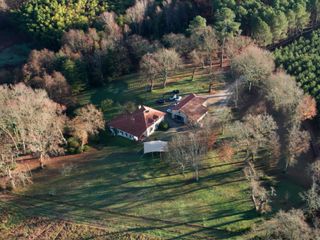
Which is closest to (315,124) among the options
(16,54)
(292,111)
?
(292,111)

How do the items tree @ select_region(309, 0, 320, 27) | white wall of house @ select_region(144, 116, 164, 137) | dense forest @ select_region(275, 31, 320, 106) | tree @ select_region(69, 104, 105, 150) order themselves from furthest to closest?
tree @ select_region(309, 0, 320, 27) < dense forest @ select_region(275, 31, 320, 106) < white wall of house @ select_region(144, 116, 164, 137) < tree @ select_region(69, 104, 105, 150)

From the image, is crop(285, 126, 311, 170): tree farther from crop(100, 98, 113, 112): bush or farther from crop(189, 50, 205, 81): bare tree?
crop(100, 98, 113, 112): bush

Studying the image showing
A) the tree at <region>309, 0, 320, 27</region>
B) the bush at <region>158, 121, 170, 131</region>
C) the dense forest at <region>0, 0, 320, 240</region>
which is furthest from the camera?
the tree at <region>309, 0, 320, 27</region>

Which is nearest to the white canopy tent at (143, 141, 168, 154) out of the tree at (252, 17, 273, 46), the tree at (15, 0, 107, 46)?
the tree at (252, 17, 273, 46)

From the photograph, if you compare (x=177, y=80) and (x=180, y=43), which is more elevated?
(x=180, y=43)

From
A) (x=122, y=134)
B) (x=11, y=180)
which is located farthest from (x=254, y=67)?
(x=11, y=180)

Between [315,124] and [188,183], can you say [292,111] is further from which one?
[188,183]

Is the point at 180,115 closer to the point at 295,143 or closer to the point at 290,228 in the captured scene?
the point at 295,143

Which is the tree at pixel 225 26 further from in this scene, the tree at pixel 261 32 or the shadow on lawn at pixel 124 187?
the shadow on lawn at pixel 124 187
